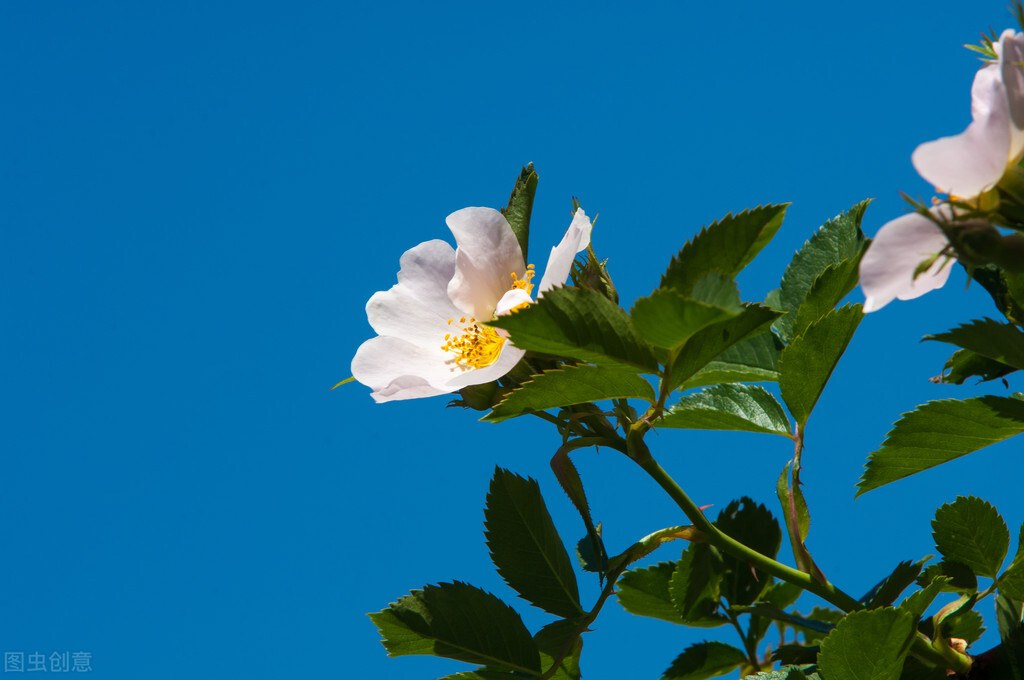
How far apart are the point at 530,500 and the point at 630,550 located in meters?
0.11

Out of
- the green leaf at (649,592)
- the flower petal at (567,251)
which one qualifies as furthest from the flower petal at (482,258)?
the green leaf at (649,592)

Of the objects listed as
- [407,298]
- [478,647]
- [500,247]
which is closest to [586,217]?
[500,247]

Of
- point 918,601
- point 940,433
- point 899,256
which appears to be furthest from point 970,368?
point 899,256

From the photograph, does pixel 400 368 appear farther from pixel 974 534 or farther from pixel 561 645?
pixel 974 534

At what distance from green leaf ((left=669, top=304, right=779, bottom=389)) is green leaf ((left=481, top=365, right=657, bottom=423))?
3cm

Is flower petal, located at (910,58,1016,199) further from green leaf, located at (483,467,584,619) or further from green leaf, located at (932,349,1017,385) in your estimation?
green leaf, located at (483,467,584,619)

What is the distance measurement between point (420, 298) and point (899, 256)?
0.48 m

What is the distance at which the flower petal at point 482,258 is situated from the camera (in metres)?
0.79

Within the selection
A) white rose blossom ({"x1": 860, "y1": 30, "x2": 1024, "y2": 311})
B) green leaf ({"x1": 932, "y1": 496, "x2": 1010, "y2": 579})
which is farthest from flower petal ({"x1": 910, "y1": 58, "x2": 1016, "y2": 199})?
green leaf ({"x1": 932, "y1": 496, "x2": 1010, "y2": 579})

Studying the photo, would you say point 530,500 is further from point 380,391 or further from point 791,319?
point 791,319

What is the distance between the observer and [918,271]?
50 cm

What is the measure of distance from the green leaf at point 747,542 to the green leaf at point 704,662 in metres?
0.05

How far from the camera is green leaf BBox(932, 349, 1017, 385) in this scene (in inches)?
30.9

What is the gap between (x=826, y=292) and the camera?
76 cm
